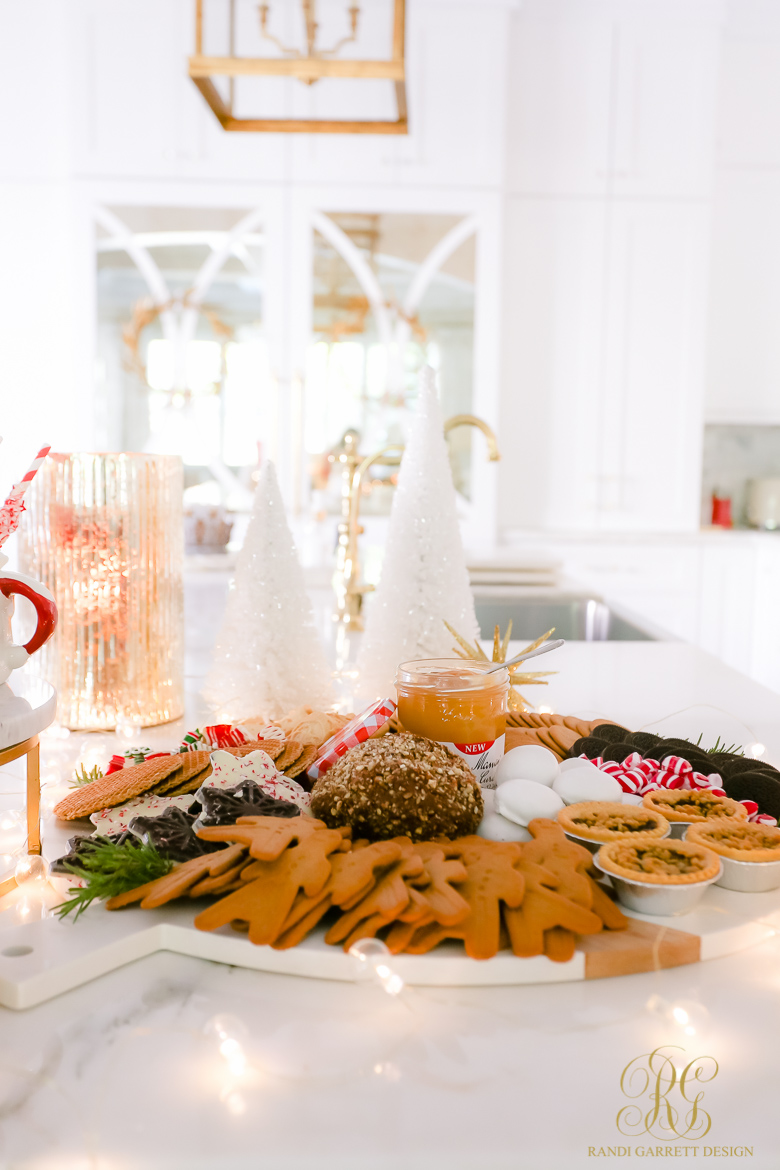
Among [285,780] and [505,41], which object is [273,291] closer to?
[505,41]

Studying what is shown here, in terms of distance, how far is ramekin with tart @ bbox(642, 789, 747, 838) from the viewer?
0.56 meters

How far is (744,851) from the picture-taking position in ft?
1.67

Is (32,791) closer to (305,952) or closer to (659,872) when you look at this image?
(305,952)

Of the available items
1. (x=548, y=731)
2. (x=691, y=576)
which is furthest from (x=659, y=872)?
(x=691, y=576)

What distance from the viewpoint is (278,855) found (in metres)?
0.48

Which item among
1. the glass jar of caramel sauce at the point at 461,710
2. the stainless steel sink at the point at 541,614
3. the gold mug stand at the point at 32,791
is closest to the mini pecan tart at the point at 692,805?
the glass jar of caramel sauce at the point at 461,710

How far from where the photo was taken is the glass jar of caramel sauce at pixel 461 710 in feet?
2.08

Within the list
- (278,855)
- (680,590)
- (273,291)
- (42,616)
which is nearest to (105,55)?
(273,291)

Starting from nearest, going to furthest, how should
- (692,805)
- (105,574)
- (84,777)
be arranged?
(692,805) < (84,777) < (105,574)

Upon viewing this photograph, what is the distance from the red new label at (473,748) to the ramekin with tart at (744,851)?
0.51ft

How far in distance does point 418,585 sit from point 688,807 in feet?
1.43

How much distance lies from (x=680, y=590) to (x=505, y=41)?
1971 mm

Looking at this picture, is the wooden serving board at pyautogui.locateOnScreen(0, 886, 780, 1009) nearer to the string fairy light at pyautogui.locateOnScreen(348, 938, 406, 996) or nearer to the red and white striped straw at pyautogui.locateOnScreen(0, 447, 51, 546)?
the string fairy light at pyautogui.locateOnScreen(348, 938, 406, 996)

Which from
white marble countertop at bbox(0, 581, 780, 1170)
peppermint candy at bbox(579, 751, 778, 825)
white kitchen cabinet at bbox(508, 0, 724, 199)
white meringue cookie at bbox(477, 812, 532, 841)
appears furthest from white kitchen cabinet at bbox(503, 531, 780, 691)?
white marble countertop at bbox(0, 581, 780, 1170)
